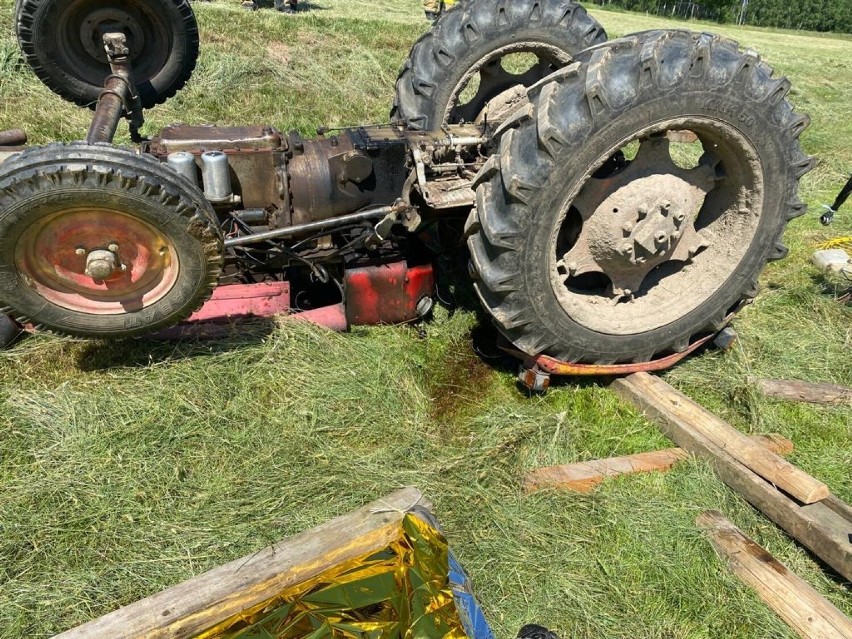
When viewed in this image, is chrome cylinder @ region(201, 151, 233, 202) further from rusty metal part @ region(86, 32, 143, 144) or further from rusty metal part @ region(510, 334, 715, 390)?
rusty metal part @ region(510, 334, 715, 390)

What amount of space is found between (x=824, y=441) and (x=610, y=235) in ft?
5.18

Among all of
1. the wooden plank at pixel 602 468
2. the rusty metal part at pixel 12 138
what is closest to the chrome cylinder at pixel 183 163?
the rusty metal part at pixel 12 138

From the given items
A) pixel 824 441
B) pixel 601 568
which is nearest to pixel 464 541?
pixel 601 568

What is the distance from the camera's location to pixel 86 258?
264 cm

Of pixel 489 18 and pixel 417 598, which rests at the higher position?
pixel 489 18

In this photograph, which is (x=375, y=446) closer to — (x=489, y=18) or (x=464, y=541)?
(x=464, y=541)

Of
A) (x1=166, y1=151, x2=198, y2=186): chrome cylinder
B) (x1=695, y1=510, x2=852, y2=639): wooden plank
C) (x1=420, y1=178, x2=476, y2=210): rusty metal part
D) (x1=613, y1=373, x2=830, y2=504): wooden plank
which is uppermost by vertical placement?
(x1=166, y1=151, x2=198, y2=186): chrome cylinder

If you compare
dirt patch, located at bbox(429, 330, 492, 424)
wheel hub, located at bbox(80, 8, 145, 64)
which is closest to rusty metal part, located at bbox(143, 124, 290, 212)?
wheel hub, located at bbox(80, 8, 145, 64)

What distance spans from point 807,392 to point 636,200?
153 cm

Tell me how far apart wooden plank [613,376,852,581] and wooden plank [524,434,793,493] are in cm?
11

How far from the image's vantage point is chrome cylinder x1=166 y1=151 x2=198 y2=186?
9.27 feet

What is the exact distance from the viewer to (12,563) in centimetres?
217

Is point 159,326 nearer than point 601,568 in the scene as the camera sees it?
No

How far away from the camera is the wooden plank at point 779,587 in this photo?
2.17 meters
